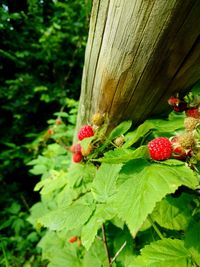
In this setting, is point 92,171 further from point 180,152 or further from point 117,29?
point 117,29

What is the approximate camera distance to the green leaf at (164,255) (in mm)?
954

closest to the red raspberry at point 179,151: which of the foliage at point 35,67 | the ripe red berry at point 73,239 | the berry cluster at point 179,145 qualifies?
the berry cluster at point 179,145

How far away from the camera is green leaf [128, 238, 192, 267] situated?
3.13 feet

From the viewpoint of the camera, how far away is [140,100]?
1.08 metres

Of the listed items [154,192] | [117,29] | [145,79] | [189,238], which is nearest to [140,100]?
[145,79]

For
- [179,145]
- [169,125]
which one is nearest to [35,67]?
[169,125]

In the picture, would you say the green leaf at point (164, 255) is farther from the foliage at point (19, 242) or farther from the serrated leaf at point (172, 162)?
the foliage at point (19, 242)

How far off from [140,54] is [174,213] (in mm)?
720

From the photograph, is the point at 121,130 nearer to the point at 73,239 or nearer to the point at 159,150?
the point at 159,150

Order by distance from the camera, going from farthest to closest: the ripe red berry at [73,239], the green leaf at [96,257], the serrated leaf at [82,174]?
the ripe red berry at [73,239] → the green leaf at [96,257] → the serrated leaf at [82,174]

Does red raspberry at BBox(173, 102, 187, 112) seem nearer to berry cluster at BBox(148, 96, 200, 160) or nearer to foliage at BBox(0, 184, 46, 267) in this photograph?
berry cluster at BBox(148, 96, 200, 160)

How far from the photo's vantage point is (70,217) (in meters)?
1.20

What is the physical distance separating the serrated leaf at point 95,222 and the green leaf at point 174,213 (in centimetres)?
23

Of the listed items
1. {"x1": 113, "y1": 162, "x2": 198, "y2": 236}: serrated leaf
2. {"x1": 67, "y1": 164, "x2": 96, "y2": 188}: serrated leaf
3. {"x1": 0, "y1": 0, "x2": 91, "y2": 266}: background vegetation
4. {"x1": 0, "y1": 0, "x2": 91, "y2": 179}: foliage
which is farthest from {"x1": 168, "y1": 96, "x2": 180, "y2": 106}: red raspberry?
{"x1": 0, "y1": 0, "x2": 91, "y2": 179}: foliage
